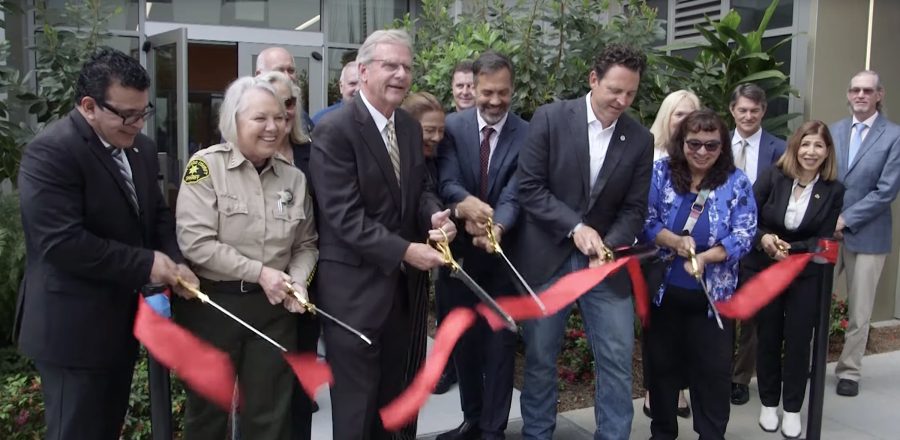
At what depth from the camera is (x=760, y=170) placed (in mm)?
4996

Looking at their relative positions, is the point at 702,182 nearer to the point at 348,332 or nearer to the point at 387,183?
the point at 387,183

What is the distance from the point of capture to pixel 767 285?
176 inches

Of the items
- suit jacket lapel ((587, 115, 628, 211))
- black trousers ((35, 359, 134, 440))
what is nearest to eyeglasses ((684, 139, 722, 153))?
suit jacket lapel ((587, 115, 628, 211))

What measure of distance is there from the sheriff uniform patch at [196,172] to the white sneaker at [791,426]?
372 cm

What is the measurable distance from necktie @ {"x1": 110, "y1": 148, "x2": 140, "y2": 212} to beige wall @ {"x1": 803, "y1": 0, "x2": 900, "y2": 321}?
6143 mm

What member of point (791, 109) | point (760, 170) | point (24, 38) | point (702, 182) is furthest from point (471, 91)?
point (24, 38)

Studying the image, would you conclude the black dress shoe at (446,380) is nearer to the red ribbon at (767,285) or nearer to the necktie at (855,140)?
the red ribbon at (767,285)

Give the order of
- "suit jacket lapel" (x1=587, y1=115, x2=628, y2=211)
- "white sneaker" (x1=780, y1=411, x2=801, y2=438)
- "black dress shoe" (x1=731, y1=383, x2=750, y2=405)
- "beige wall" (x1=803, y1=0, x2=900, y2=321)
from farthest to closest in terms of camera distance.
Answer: "beige wall" (x1=803, y1=0, x2=900, y2=321)
"black dress shoe" (x1=731, y1=383, x2=750, y2=405)
"white sneaker" (x1=780, y1=411, x2=801, y2=438)
"suit jacket lapel" (x1=587, y1=115, x2=628, y2=211)

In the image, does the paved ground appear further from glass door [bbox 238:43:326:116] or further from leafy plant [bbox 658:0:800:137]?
glass door [bbox 238:43:326:116]

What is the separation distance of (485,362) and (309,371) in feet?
4.18

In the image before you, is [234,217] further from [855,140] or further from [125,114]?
[855,140]

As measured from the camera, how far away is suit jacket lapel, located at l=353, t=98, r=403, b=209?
3.28 metres

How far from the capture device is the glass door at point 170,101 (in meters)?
7.41

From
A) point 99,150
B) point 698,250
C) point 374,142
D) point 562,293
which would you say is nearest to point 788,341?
point 698,250
